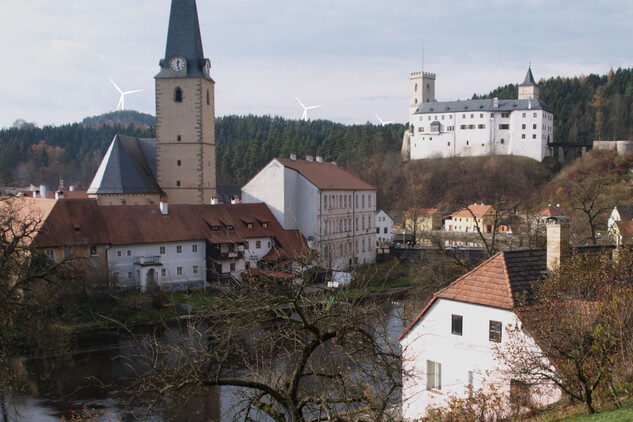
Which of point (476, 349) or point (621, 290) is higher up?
point (621, 290)

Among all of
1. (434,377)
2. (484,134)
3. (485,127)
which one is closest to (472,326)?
(434,377)

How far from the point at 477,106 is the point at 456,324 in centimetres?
8723

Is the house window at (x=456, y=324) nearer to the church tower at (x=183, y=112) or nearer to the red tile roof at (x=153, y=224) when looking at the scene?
the red tile roof at (x=153, y=224)

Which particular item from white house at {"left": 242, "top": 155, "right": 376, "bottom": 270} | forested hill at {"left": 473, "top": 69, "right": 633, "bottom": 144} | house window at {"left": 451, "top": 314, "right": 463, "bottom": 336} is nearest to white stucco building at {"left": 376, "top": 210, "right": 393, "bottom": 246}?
white house at {"left": 242, "top": 155, "right": 376, "bottom": 270}

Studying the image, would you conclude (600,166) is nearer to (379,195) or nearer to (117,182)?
(379,195)

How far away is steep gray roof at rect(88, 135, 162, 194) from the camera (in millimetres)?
43938

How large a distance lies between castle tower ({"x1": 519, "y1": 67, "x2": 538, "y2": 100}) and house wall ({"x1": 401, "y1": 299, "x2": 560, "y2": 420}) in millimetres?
92401

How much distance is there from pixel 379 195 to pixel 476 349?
6850 centimetres

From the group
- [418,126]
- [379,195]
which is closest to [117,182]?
[379,195]

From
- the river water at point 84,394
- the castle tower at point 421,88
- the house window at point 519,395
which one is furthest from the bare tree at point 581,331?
the castle tower at point 421,88

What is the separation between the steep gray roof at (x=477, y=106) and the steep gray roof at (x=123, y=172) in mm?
63847

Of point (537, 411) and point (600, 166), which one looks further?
point (600, 166)

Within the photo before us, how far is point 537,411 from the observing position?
12969 millimetres

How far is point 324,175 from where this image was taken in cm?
4725
